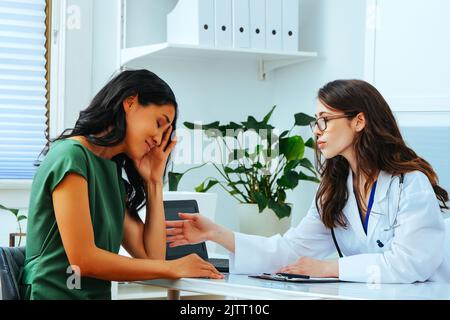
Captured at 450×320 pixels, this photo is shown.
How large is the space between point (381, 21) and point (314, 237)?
101cm

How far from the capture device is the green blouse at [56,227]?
1.69 metres

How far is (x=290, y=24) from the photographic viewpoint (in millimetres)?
3227

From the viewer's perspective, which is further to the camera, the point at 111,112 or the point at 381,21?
the point at 381,21

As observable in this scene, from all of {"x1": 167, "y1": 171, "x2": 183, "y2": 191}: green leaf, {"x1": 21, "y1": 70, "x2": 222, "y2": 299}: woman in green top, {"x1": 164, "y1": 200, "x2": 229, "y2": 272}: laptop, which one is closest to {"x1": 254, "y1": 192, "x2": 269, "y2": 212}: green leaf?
{"x1": 167, "y1": 171, "x2": 183, "y2": 191}: green leaf

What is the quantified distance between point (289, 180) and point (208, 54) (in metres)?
0.66

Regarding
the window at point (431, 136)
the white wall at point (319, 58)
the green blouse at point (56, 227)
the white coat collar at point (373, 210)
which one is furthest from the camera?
the white wall at point (319, 58)

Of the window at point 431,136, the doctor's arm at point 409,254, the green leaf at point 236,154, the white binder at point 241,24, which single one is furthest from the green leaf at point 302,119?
the doctor's arm at point 409,254

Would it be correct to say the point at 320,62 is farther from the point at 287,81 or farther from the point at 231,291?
the point at 231,291

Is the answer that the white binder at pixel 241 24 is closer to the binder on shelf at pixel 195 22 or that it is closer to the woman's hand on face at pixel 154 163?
the binder on shelf at pixel 195 22

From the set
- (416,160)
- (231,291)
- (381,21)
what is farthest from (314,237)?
(381,21)

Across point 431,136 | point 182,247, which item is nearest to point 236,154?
point 431,136

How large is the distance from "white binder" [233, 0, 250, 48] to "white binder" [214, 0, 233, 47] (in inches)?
0.8

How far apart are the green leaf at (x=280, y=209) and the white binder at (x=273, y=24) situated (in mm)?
673

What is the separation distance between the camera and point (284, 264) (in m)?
2.08
